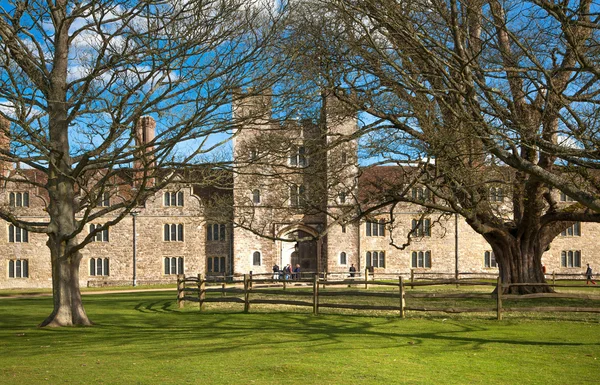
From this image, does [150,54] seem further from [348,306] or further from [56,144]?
[348,306]

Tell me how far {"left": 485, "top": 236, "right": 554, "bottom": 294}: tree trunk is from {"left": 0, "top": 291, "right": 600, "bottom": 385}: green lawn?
535 centimetres

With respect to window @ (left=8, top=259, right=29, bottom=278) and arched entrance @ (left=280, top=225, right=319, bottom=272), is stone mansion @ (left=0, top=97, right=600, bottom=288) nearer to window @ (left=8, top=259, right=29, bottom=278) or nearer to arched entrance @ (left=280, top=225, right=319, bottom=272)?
window @ (left=8, top=259, right=29, bottom=278)

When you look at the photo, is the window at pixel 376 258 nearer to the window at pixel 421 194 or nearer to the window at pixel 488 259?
the window at pixel 488 259

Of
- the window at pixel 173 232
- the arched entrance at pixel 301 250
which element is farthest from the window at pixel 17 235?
the arched entrance at pixel 301 250

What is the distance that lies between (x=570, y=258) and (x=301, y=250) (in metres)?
18.9

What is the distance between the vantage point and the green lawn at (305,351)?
30.1 ft

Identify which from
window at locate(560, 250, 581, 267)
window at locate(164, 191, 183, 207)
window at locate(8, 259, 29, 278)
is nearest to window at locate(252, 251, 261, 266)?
window at locate(164, 191, 183, 207)

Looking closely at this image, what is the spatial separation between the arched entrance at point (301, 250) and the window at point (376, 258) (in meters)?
3.54

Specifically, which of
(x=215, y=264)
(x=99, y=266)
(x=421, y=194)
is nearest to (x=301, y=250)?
(x=215, y=264)

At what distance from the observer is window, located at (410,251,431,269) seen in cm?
4803

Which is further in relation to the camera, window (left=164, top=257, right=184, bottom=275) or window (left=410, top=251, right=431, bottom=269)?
window (left=410, top=251, right=431, bottom=269)

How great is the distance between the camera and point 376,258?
157ft

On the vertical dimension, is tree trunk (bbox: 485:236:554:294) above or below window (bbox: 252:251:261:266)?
above

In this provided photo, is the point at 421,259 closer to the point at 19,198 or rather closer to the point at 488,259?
the point at 488,259
